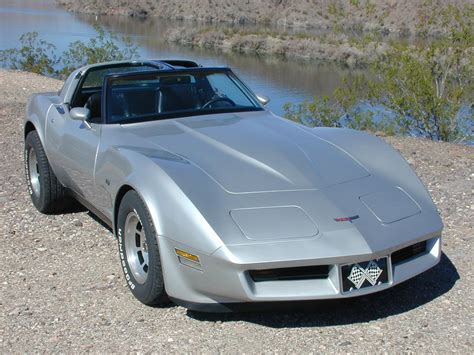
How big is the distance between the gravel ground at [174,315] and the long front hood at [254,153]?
2.50ft

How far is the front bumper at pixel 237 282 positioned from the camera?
145 inches

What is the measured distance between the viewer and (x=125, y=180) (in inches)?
172

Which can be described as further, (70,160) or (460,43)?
(460,43)

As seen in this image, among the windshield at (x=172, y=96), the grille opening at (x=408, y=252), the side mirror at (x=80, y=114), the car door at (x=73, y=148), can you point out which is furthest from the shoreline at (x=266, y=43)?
the grille opening at (x=408, y=252)

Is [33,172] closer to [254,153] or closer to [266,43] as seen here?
[254,153]

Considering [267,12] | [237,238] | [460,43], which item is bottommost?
[267,12]

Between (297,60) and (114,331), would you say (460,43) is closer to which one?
(114,331)

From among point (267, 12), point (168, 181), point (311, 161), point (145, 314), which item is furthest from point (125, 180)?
point (267, 12)

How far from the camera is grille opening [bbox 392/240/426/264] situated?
4.05 metres

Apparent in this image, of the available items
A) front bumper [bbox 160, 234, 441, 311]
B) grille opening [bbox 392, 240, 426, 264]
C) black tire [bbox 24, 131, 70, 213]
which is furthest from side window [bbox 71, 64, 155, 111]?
grille opening [bbox 392, 240, 426, 264]

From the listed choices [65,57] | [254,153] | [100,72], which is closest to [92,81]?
[100,72]

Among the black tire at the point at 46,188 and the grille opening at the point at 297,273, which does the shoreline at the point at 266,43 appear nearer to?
the black tire at the point at 46,188

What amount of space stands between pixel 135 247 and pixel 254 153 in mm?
947

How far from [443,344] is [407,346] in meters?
0.20
